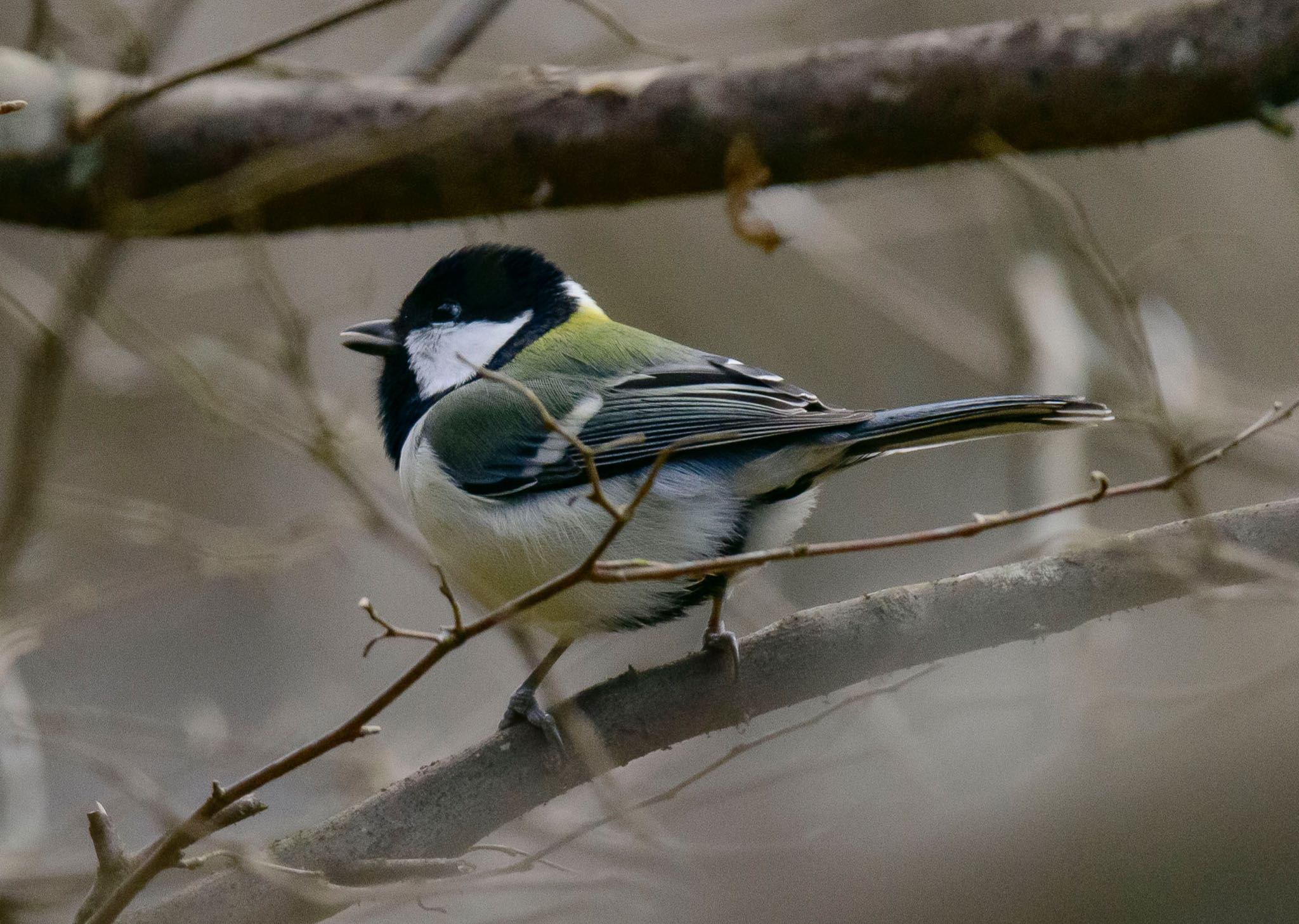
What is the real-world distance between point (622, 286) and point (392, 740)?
9.73 feet

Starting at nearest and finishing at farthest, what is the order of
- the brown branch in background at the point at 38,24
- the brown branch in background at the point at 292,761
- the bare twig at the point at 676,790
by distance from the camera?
the brown branch in background at the point at 292,761
the bare twig at the point at 676,790
the brown branch in background at the point at 38,24

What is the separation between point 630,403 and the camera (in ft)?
9.00

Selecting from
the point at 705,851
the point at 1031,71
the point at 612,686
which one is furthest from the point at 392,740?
the point at 1031,71

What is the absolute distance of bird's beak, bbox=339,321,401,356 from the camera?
314cm

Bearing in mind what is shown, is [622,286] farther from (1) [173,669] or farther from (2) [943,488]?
(1) [173,669]

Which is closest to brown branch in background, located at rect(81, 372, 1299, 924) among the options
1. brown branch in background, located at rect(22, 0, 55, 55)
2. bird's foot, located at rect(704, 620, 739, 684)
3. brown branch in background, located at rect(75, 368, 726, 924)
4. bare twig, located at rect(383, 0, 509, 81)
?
brown branch in background, located at rect(75, 368, 726, 924)

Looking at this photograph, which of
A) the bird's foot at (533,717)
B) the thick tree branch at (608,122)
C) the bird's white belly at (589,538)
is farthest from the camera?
the thick tree branch at (608,122)

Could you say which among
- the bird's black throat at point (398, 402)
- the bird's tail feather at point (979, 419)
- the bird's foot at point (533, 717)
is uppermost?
the bird's black throat at point (398, 402)

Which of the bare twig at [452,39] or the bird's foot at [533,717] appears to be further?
the bare twig at [452,39]

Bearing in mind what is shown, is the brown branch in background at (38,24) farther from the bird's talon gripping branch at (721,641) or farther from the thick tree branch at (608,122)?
the bird's talon gripping branch at (721,641)

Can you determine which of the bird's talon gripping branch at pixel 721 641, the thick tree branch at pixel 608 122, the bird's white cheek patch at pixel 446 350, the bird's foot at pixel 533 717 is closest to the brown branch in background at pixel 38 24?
the thick tree branch at pixel 608 122

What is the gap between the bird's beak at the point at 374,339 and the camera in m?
3.14

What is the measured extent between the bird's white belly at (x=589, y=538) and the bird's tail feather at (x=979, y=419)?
1.35 ft

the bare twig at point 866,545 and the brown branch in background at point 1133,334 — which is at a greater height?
the brown branch in background at point 1133,334
